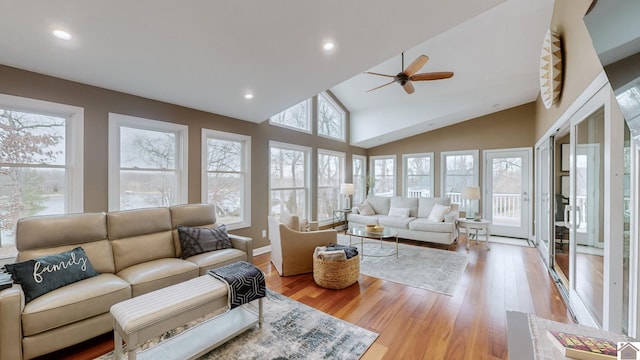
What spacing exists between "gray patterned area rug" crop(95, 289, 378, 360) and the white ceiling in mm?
2568

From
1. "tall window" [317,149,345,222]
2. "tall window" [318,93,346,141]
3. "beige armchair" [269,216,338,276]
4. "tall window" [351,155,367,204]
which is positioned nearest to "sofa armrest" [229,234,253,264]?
"beige armchair" [269,216,338,276]

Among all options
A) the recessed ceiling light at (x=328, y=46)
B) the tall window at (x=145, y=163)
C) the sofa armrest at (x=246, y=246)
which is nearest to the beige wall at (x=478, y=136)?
the recessed ceiling light at (x=328, y=46)

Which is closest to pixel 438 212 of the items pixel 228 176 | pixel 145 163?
pixel 228 176

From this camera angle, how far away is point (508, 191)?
19.0 feet

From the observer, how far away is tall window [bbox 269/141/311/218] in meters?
5.02

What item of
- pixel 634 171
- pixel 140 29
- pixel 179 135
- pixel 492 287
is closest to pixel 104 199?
pixel 179 135

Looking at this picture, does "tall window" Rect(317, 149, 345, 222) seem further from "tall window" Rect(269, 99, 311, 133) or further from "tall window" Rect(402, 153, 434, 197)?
"tall window" Rect(402, 153, 434, 197)

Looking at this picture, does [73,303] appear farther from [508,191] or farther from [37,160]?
[508,191]

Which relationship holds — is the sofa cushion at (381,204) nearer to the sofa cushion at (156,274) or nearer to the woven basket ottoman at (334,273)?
the woven basket ottoman at (334,273)

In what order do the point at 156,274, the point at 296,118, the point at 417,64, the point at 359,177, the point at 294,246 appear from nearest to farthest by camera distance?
the point at 156,274 → the point at 417,64 → the point at 294,246 → the point at 296,118 → the point at 359,177

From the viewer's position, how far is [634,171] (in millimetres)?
1425

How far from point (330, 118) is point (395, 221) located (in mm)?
2995

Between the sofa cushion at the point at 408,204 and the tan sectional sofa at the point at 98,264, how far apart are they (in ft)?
12.8

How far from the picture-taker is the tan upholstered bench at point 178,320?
61.3 inches
